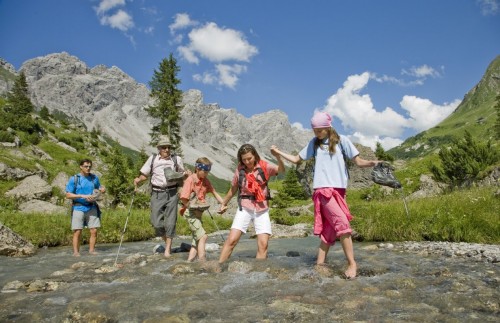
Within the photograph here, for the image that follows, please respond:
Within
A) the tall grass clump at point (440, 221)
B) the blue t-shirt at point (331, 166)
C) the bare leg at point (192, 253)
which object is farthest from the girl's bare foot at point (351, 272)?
the tall grass clump at point (440, 221)

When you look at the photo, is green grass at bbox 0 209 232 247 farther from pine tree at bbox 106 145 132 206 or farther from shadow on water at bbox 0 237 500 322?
pine tree at bbox 106 145 132 206

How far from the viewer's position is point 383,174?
844 cm

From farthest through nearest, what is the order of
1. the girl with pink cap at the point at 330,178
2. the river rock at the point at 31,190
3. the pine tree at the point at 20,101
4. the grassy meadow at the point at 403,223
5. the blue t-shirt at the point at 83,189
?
the pine tree at the point at 20,101
the river rock at the point at 31,190
the blue t-shirt at the point at 83,189
the grassy meadow at the point at 403,223
the girl with pink cap at the point at 330,178

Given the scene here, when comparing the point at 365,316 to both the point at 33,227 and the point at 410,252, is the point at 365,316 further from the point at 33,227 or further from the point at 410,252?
the point at 33,227

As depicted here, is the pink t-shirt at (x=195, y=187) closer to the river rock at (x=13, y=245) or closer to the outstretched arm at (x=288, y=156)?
the outstretched arm at (x=288, y=156)

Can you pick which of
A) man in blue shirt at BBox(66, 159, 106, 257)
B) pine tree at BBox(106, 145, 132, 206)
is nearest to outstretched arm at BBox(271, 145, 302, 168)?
man in blue shirt at BBox(66, 159, 106, 257)

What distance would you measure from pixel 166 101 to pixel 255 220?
46750 millimetres

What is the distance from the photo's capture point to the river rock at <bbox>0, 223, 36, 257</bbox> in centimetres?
1177

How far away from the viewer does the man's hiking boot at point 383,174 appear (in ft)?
27.3

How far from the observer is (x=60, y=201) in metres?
24.9

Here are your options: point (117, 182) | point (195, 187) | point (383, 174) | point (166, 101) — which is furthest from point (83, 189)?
point (166, 101)

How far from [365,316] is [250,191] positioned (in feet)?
13.8

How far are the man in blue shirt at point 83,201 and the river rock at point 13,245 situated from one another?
5.66 feet

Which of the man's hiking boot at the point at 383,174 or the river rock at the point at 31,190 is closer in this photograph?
the man's hiking boot at the point at 383,174
